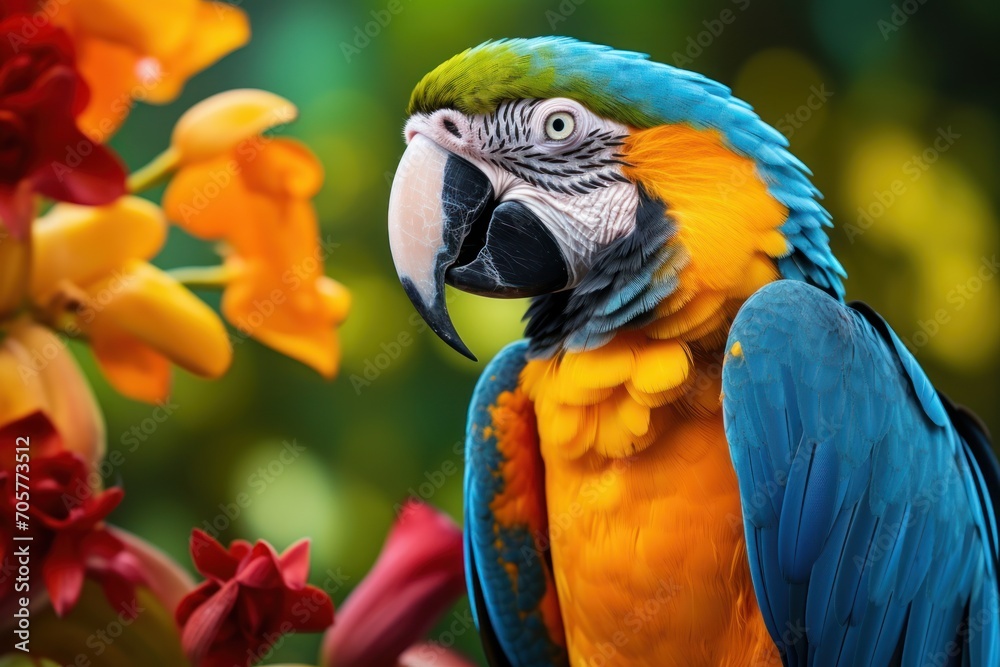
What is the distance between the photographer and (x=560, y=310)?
1123 millimetres

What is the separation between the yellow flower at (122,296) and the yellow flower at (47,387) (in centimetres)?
4

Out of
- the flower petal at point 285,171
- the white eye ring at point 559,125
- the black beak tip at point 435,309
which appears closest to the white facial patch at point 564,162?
the white eye ring at point 559,125

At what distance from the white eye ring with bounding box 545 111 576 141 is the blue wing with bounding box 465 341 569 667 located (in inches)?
12.9

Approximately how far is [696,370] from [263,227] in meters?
0.80

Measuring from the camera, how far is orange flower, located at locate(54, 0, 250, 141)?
1.38 metres

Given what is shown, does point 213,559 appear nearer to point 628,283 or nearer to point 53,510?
point 53,510

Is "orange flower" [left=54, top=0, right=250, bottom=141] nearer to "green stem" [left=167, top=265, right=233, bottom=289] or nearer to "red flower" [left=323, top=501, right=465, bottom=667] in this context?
"green stem" [left=167, top=265, right=233, bottom=289]

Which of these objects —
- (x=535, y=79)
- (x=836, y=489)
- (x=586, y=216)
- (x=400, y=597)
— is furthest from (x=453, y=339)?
(x=400, y=597)

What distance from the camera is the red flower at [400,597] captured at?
4.71 feet

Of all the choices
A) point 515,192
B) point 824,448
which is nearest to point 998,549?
point 824,448

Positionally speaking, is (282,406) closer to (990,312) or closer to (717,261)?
(717,261)

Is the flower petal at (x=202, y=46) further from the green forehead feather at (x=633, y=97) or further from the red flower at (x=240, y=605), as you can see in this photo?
the red flower at (x=240, y=605)

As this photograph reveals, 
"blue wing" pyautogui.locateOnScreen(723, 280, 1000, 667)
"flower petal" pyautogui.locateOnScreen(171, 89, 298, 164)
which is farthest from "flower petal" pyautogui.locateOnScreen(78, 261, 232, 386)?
"blue wing" pyautogui.locateOnScreen(723, 280, 1000, 667)

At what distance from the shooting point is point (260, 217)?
1.46 meters
